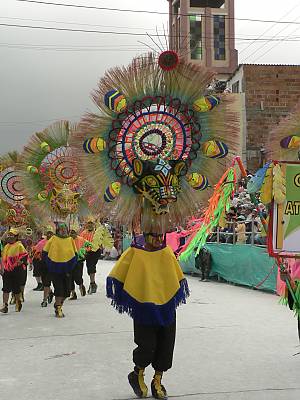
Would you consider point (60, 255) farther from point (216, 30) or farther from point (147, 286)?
point (216, 30)

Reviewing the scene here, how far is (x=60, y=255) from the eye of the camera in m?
8.94

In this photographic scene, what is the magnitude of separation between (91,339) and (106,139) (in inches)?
120

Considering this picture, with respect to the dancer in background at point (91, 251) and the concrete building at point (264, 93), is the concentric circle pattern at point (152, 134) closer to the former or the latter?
the dancer in background at point (91, 251)

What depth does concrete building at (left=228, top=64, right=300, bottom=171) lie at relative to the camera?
75.4ft

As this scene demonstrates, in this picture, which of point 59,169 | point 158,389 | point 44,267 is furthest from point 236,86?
point 158,389

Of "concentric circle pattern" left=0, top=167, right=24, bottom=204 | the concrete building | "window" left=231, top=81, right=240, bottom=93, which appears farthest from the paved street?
"window" left=231, top=81, right=240, bottom=93

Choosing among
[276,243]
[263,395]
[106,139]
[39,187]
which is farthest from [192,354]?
[39,187]

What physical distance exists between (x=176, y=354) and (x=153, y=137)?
2407 millimetres

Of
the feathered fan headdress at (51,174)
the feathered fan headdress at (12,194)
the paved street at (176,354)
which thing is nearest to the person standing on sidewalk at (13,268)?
the paved street at (176,354)

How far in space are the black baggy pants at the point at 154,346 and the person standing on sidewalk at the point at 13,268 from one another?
5115mm

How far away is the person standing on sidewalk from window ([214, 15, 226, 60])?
29561 mm

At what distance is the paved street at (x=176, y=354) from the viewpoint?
467cm

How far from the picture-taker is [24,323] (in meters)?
8.16

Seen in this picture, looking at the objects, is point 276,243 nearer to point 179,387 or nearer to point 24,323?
point 179,387
